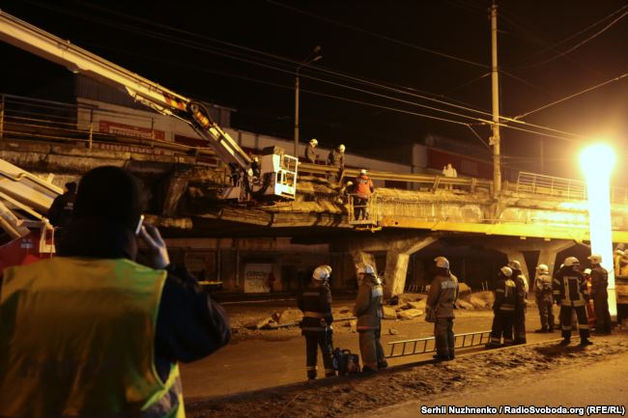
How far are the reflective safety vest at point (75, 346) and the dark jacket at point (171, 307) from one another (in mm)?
63

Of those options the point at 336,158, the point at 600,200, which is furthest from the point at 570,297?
the point at 336,158

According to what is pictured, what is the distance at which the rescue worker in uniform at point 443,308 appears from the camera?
9.49 metres

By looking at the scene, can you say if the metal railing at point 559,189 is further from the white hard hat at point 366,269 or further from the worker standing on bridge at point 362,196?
the white hard hat at point 366,269

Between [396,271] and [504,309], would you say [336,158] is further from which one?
[504,309]

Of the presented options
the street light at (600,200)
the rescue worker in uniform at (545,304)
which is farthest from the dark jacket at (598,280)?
the street light at (600,200)

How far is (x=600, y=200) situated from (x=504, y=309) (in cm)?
670

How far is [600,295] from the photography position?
13.7 meters

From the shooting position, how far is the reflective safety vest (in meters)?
1.66

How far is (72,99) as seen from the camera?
28.5 meters

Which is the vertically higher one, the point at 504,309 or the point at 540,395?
the point at 504,309

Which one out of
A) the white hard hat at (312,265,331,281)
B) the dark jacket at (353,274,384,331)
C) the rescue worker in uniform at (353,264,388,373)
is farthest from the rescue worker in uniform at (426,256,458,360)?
the white hard hat at (312,265,331,281)

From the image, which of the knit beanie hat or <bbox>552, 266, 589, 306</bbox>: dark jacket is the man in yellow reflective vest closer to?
the knit beanie hat

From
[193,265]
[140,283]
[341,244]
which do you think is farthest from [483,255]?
[140,283]

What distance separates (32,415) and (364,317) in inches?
288
